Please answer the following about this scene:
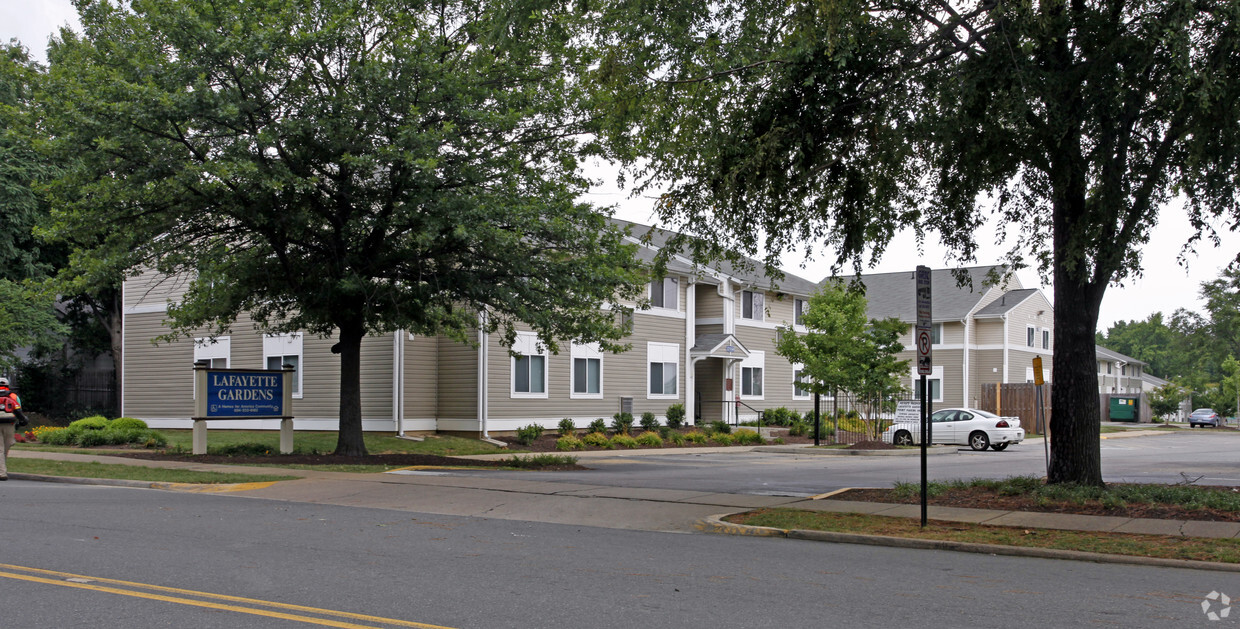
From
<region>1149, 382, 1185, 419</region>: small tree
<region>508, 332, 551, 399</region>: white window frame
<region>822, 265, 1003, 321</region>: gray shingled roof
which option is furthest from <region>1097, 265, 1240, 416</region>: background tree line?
<region>508, 332, 551, 399</region>: white window frame

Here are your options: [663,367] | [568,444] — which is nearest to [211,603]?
[568,444]

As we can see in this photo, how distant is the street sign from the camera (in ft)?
37.3

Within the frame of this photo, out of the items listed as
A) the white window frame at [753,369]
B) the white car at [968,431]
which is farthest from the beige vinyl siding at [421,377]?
the white car at [968,431]

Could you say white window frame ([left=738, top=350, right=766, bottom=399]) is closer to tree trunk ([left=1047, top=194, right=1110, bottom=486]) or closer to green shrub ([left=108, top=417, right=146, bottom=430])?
green shrub ([left=108, top=417, right=146, bottom=430])

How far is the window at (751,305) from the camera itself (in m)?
41.6

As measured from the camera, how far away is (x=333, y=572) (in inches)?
338

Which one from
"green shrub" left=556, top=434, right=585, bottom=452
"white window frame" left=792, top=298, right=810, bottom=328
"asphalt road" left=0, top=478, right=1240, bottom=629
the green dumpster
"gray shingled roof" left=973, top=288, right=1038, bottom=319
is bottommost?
the green dumpster

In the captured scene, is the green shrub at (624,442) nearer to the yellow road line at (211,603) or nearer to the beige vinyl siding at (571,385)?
the beige vinyl siding at (571,385)

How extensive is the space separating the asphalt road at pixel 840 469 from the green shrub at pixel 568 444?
1.34 meters

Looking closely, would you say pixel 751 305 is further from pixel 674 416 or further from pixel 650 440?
pixel 650 440

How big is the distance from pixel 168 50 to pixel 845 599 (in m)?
16.3

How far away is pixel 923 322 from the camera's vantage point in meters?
11.6

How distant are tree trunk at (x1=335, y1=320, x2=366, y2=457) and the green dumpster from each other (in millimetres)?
54412

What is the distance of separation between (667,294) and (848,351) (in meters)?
7.83
